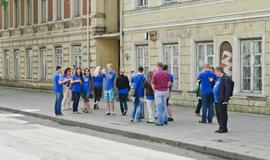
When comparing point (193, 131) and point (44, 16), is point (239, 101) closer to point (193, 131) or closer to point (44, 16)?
point (193, 131)

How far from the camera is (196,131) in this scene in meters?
14.4

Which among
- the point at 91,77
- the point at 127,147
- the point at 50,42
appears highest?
the point at 50,42

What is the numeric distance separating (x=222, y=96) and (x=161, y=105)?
2.30m

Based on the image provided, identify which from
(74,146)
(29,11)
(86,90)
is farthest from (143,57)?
(29,11)

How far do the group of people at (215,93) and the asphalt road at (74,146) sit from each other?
6.51 feet

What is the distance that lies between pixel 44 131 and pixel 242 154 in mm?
6759

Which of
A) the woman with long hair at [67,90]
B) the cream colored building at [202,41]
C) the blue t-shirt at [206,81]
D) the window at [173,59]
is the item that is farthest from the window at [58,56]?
the blue t-shirt at [206,81]

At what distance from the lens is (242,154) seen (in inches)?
424

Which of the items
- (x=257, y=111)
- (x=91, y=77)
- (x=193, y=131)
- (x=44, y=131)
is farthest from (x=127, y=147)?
(x=91, y=77)

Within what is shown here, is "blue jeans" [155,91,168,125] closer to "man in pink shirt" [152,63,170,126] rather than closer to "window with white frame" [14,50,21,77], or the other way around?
"man in pink shirt" [152,63,170,126]

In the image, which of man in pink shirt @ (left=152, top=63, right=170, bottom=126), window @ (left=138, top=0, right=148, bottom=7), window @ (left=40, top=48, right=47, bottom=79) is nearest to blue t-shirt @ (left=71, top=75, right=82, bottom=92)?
man in pink shirt @ (left=152, top=63, right=170, bottom=126)

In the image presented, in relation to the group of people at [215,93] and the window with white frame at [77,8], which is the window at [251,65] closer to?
the group of people at [215,93]

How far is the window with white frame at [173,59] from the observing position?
23.3 meters

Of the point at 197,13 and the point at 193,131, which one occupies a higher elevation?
the point at 197,13
